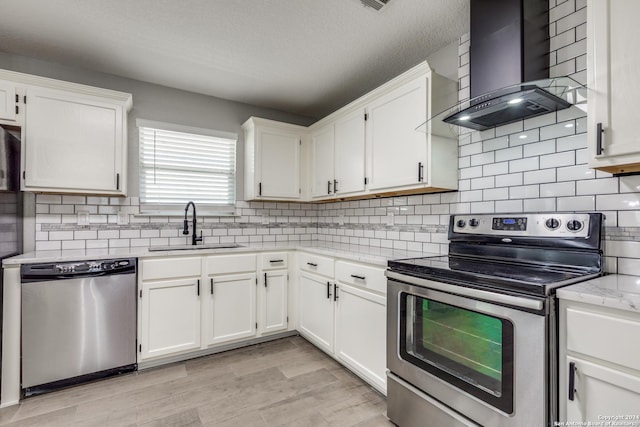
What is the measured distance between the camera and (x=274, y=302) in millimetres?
3043

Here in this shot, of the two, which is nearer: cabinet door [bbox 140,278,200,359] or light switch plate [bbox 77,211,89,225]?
cabinet door [bbox 140,278,200,359]

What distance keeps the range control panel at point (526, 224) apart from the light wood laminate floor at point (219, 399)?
1.29 m

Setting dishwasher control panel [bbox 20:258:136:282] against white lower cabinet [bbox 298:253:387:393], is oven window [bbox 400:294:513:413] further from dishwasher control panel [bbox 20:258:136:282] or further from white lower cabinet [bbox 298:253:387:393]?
dishwasher control panel [bbox 20:258:136:282]

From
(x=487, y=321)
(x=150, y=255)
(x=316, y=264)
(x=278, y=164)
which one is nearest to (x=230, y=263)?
(x=150, y=255)

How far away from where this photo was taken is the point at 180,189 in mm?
3193

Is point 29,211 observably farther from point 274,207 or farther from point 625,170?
point 625,170

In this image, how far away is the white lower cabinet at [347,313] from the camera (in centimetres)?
207

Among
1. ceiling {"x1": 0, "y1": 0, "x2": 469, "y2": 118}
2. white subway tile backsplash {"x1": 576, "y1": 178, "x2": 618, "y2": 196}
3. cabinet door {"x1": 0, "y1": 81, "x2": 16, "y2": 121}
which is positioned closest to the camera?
white subway tile backsplash {"x1": 576, "y1": 178, "x2": 618, "y2": 196}

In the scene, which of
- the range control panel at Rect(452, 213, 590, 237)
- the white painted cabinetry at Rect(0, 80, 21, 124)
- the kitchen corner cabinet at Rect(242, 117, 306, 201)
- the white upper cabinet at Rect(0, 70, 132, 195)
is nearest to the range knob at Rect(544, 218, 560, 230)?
the range control panel at Rect(452, 213, 590, 237)

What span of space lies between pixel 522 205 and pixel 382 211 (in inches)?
A: 49.3

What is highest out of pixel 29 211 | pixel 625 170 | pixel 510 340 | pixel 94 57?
pixel 94 57

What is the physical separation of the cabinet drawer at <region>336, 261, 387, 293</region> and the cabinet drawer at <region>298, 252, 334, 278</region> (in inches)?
4.7

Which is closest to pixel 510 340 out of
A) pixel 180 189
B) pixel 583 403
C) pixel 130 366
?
pixel 583 403

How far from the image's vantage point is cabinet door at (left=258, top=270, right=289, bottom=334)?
2.99 meters
